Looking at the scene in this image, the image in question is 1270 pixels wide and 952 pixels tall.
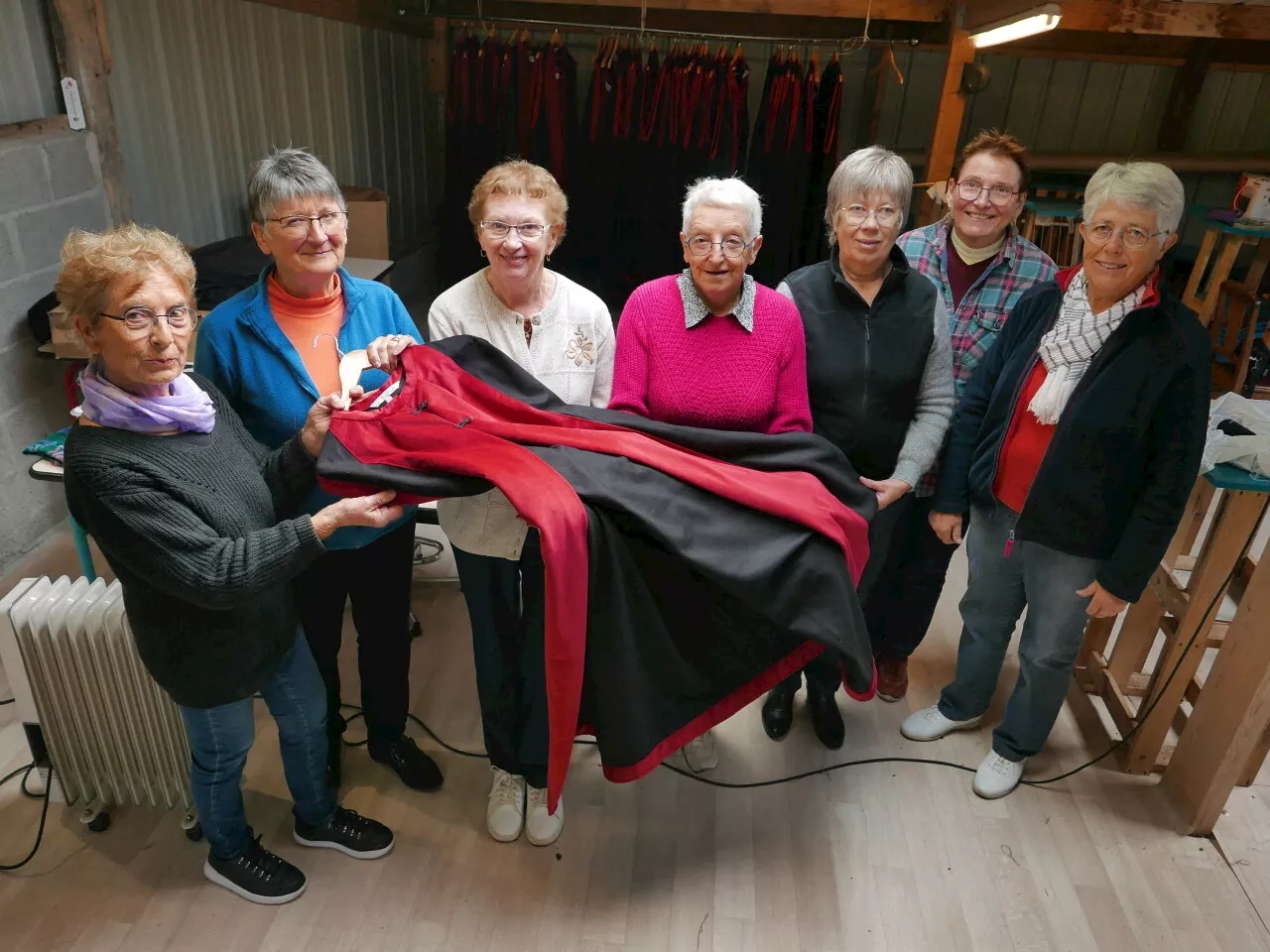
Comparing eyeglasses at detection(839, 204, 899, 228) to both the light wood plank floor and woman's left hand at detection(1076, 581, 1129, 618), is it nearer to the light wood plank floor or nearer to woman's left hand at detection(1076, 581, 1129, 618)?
woman's left hand at detection(1076, 581, 1129, 618)

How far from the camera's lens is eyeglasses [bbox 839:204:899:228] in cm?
180

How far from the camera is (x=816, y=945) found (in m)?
1.82

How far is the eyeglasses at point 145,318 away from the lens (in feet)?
4.33

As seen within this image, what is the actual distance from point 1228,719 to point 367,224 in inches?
147

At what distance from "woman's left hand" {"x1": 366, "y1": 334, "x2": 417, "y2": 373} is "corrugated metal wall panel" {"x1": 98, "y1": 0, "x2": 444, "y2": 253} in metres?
2.05

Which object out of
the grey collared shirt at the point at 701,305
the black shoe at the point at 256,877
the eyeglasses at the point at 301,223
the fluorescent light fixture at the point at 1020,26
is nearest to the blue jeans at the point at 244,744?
the black shoe at the point at 256,877

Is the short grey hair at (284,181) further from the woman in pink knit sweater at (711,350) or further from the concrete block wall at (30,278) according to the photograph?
the concrete block wall at (30,278)

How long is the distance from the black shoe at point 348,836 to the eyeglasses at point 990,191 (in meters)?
2.04

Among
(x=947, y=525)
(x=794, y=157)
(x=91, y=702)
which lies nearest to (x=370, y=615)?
(x=91, y=702)

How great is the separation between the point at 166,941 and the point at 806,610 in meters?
1.49

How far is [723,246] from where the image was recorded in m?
1.68

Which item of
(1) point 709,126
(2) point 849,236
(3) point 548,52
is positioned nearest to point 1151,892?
(2) point 849,236

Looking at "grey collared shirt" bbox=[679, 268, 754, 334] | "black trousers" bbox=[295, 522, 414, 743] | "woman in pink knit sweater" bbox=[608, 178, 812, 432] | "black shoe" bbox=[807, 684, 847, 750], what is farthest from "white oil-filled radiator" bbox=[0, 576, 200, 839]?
"black shoe" bbox=[807, 684, 847, 750]

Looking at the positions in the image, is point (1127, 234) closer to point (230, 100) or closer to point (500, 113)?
point (230, 100)
